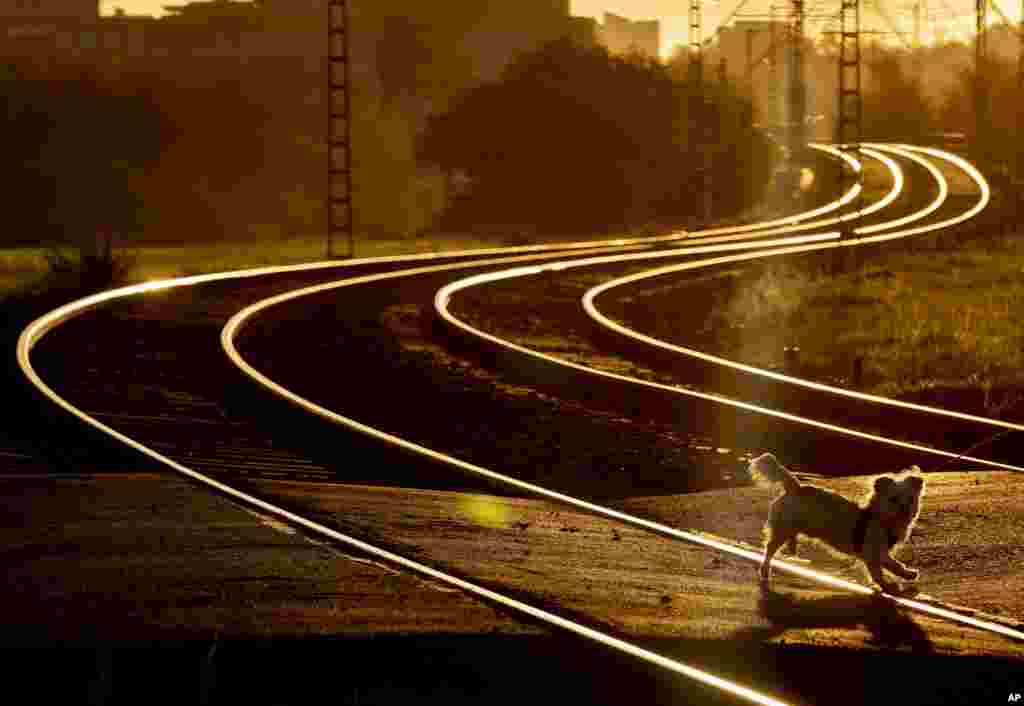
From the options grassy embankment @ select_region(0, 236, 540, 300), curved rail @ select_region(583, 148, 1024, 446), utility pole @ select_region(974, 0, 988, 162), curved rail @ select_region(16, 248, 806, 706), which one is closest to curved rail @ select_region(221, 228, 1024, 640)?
curved rail @ select_region(583, 148, 1024, 446)

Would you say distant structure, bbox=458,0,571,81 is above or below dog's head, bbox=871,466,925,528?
above

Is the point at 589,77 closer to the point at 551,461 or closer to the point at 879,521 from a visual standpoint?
the point at 551,461

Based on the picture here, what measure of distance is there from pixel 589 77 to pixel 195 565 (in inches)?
2753

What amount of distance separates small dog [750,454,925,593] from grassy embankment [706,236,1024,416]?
27.9ft

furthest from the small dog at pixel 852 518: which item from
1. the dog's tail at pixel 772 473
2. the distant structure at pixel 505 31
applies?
the distant structure at pixel 505 31

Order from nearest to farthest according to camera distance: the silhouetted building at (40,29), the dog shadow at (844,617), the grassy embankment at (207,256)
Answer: the dog shadow at (844,617)
the grassy embankment at (207,256)
the silhouetted building at (40,29)

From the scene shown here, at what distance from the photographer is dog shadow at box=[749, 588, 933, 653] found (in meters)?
7.95

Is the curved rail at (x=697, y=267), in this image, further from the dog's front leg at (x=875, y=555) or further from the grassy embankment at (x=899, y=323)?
the dog's front leg at (x=875, y=555)

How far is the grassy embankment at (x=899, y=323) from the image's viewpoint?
21.1 metres

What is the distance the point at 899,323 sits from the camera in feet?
91.5

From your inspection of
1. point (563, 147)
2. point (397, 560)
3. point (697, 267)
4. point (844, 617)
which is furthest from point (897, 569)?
point (563, 147)

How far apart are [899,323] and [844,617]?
1989 cm

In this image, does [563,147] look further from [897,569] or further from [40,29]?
[897,569]

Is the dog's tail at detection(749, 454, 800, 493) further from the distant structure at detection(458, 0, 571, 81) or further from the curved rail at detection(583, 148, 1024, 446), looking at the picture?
the distant structure at detection(458, 0, 571, 81)
